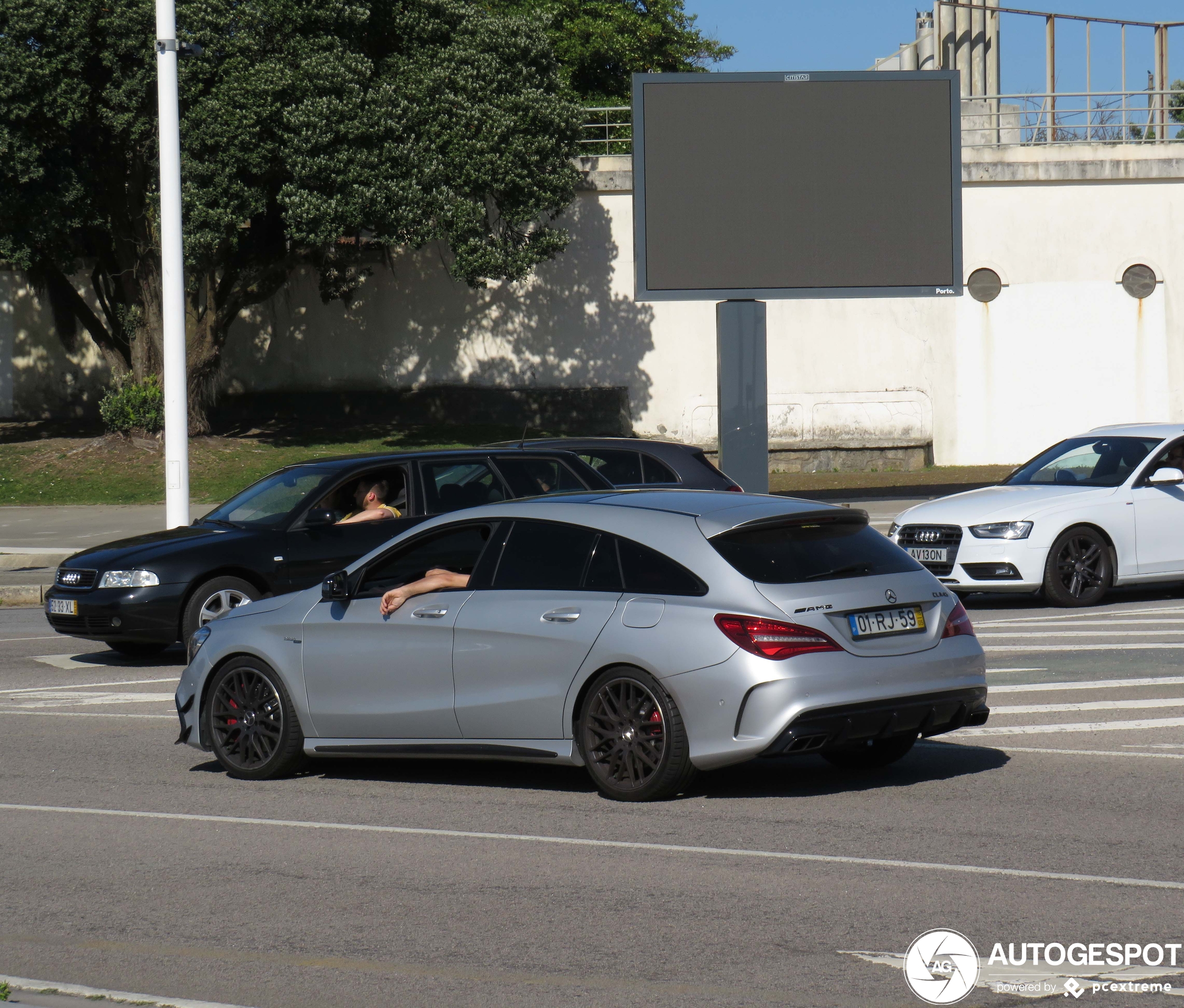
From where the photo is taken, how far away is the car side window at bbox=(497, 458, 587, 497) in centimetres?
1280

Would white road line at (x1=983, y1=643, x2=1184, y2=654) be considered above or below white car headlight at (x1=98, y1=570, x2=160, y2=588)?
below

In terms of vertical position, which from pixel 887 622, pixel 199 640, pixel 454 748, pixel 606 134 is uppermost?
pixel 606 134

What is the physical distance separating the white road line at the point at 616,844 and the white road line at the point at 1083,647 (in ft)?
19.6

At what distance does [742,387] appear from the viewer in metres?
22.7

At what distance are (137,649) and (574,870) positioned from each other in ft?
27.2

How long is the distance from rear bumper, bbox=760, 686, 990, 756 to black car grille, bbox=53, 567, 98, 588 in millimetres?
7433

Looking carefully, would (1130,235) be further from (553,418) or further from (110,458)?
(110,458)

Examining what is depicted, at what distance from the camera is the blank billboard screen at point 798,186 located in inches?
868

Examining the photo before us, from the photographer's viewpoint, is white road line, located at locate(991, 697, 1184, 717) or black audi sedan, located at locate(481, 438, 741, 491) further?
black audi sedan, located at locate(481, 438, 741, 491)

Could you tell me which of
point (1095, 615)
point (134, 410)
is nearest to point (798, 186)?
point (1095, 615)

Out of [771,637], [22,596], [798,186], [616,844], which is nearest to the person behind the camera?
[616,844]

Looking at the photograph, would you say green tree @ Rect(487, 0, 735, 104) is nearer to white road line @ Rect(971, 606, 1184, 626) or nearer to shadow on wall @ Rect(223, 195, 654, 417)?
shadow on wall @ Rect(223, 195, 654, 417)

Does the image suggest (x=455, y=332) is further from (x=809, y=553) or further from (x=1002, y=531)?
(x=809, y=553)

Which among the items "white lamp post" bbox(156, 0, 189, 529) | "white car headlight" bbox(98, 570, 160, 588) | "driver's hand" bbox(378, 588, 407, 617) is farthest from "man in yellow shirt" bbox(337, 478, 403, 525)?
"white lamp post" bbox(156, 0, 189, 529)
